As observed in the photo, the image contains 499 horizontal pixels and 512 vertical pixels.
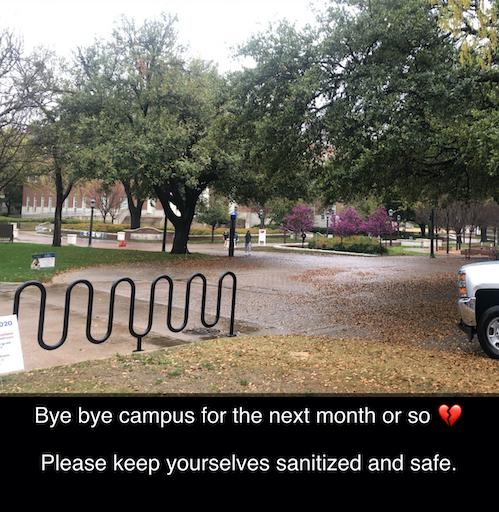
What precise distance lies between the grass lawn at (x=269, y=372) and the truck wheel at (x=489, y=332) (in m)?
0.19

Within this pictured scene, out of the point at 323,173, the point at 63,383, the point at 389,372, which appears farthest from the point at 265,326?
the point at 323,173

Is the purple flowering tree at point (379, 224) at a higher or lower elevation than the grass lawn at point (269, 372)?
higher

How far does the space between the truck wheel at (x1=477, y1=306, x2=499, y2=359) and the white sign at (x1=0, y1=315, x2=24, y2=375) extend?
18.2ft

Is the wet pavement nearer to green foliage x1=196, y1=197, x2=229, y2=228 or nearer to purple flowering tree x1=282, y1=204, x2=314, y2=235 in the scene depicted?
purple flowering tree x1=282, y1=204, x2=314, y2=235

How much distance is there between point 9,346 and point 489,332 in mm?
5776

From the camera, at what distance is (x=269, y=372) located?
5.97m

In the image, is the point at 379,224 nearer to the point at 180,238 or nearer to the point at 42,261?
the point at 180,238

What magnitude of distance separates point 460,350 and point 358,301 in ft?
17.3

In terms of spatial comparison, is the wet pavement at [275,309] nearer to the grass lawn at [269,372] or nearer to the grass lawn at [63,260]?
the grass lawn at [63,260]

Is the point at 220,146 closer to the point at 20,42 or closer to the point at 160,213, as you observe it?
the point at 20,42

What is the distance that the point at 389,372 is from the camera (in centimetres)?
604


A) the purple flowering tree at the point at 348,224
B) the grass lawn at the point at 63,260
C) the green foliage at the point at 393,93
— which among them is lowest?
the grass lawn at the point at 63,260

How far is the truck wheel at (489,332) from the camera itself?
23.0 ft

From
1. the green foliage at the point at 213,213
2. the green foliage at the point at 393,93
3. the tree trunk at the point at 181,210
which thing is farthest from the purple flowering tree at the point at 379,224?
the green foliage at the point at 393,93
